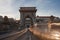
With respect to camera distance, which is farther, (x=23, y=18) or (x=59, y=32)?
(x=23, y=18)

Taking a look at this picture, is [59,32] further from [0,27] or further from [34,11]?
[34,11]

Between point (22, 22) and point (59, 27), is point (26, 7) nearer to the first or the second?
point (22, 22)

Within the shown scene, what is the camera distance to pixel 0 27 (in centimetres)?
3934

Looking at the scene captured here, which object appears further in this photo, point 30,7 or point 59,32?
point 30,7

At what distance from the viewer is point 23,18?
87.9 meters

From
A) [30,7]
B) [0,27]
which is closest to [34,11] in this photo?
[30,7]

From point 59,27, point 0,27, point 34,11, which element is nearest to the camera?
point 59,27

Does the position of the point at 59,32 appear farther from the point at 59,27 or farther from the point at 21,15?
the point at 21,15

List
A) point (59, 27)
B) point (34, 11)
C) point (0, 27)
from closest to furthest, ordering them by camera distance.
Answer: point (59, 27), point (0, 27), point (34, 11)

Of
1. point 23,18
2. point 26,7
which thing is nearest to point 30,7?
point 26,7

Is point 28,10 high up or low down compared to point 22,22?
up

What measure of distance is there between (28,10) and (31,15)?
3275mm

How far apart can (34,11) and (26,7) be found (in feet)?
16.5

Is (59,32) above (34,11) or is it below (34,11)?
below
